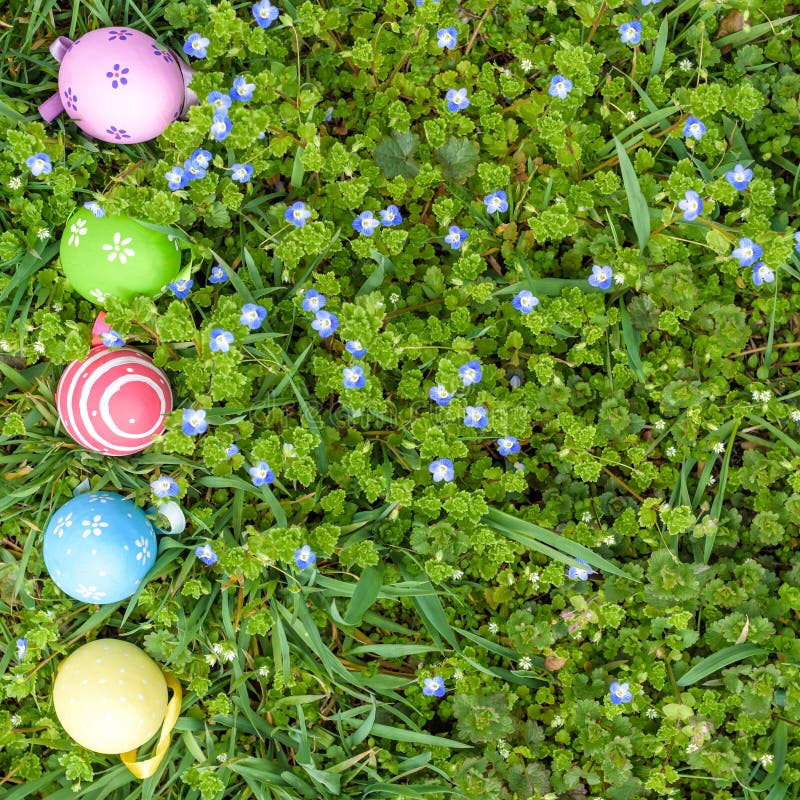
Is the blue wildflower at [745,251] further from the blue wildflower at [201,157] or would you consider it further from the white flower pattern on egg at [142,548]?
the white flower pattern on egg at [142,548]

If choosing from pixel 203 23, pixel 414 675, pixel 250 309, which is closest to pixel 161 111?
pixel 203 23

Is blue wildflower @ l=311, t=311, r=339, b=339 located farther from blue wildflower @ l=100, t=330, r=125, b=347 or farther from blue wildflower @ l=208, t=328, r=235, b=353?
blue wildflower @ l=100, t=330, r=125, b=347

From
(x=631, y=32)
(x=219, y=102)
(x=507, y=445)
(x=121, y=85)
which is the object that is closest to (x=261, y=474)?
(x=507, y=445)

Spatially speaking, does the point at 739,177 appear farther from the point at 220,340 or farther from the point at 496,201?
the point at 220,340

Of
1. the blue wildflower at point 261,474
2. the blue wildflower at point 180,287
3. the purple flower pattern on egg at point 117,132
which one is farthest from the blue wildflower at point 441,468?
the purple flower pattern on egg at point 117,132

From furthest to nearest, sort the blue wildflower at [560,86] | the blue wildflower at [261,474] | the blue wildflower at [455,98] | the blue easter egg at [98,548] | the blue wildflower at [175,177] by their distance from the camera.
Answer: the blue wildflower at [455,98] → the blue wildflower at [560,86] → the blue wildflower at [175,177] → the blue wildflower at [261,474] → the blue easter egg at [98,548]

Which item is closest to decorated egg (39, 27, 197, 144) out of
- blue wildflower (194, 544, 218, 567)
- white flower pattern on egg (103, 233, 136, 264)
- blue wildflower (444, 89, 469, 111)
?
white flower pattern on egg (103, 233, 136, 264)
